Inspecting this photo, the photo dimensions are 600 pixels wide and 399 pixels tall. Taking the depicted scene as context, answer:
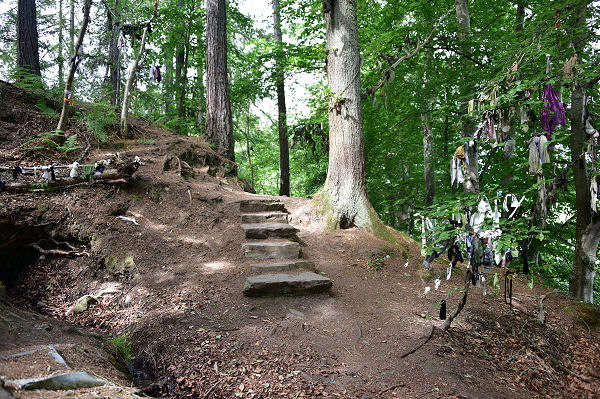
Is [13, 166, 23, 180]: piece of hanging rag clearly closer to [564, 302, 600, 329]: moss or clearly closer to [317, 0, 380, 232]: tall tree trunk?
[317, 0, 380, 232]: tall tree trunk

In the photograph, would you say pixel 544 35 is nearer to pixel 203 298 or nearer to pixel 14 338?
pixel 203 298

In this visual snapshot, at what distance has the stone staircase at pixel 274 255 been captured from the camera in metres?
4.30

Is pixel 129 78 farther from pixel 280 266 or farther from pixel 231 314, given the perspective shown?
pixel 231 314

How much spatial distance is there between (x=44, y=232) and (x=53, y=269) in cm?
64

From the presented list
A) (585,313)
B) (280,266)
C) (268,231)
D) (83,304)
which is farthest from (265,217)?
(585,313)

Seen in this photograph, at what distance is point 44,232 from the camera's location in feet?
17.2

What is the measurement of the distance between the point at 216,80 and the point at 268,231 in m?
5.65

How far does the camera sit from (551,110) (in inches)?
136

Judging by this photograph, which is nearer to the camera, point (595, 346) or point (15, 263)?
point (595, 346)

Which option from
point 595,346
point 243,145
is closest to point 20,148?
point 595,346

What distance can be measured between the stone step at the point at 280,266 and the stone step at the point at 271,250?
9.2 inches

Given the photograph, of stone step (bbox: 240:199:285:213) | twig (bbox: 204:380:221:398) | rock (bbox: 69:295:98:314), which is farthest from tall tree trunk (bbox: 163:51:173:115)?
twig (bbox: 204:380:221:398)

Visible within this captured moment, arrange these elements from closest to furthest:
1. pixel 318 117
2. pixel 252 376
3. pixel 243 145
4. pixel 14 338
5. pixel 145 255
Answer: pixel 14 338
pixel 252 376
pixel 145 255
pixel 318 117
pixel 243 145

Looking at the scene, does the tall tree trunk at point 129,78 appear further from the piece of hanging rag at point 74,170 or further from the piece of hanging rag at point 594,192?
the piece of hanging rag at point 594,192
